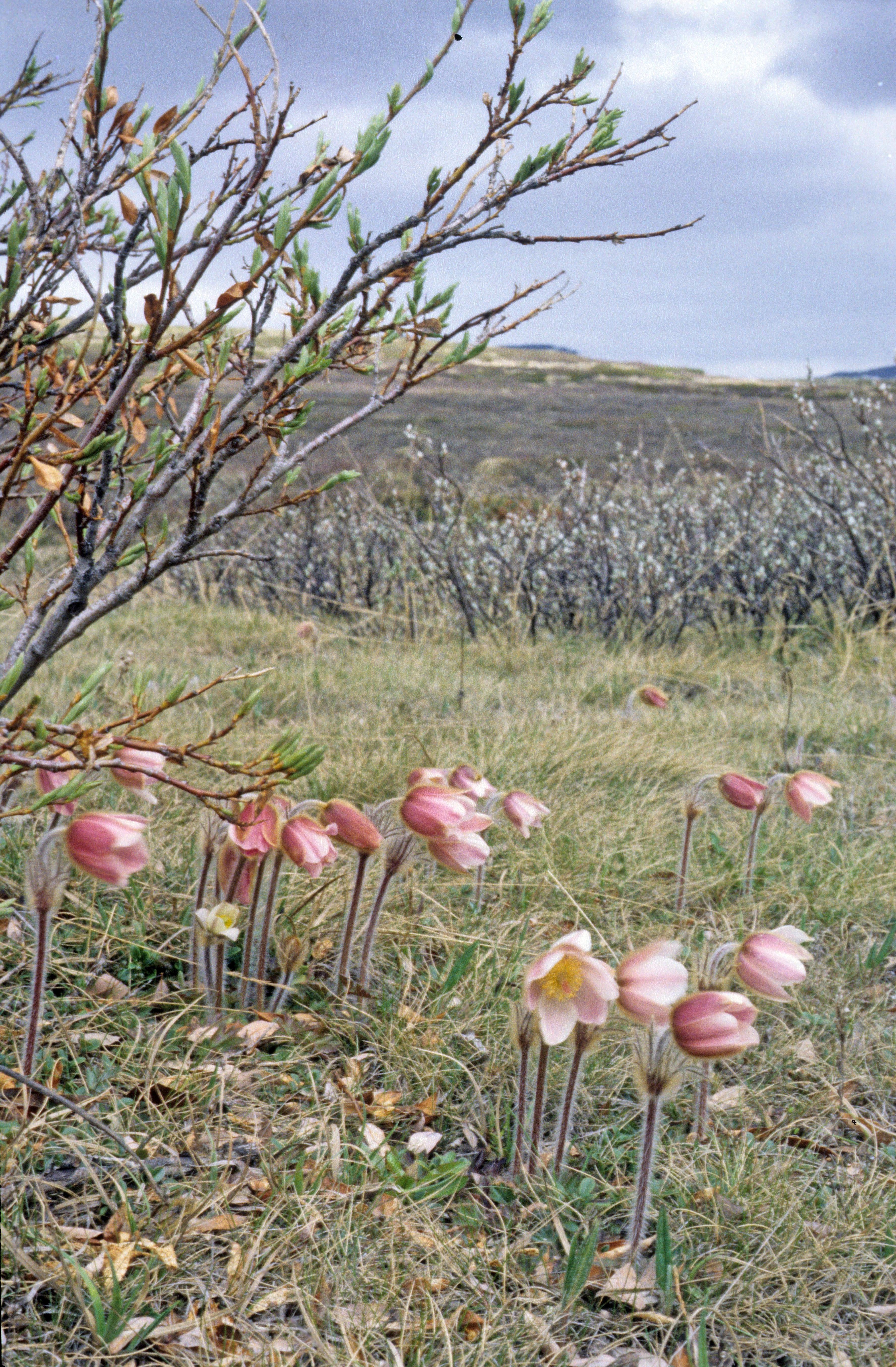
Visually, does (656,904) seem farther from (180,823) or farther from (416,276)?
(416,276)

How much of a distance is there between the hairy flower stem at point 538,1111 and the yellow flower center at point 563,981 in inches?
4.0

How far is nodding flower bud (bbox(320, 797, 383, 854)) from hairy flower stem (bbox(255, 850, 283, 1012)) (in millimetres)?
113

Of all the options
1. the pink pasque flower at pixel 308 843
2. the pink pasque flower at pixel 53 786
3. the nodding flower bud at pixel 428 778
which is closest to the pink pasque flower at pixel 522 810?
the nodding flower bud at pixel 428 778

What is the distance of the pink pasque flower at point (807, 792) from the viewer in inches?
79.2

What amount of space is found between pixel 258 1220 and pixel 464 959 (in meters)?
0.60

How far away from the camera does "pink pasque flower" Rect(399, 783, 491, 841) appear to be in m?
1.55

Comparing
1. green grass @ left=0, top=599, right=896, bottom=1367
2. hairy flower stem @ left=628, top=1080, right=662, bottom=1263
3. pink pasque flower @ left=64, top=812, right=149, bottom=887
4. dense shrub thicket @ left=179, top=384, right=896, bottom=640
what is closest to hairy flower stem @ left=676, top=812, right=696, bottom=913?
green grass @ left=0, top=599, right=896, bottom=1367

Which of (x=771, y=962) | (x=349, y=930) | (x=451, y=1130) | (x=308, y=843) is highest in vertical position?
(x=308, y=843)

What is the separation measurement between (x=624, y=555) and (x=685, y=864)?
413 cm

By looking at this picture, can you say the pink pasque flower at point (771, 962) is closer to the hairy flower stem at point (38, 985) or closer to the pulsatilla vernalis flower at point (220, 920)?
the pulsatilla vernalis flower at point (220, 920)

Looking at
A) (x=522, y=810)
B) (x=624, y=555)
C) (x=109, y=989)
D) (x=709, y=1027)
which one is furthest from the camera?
(x=624, y=555)

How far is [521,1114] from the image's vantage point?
1.46m

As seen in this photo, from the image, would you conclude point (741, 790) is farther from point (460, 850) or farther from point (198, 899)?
point (198, 899)

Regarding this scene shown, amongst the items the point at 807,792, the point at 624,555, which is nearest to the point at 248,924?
the point at 807,792
